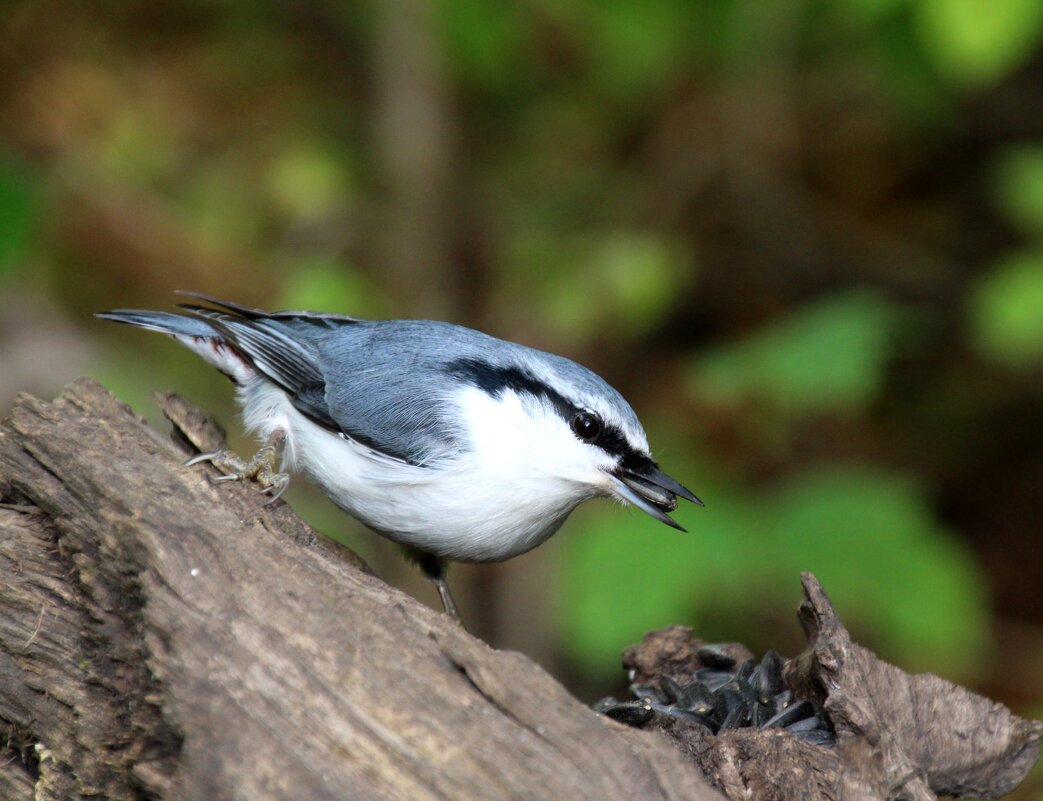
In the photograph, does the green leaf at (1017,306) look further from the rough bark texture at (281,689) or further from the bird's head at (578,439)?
the rough bark texture at (281,689)

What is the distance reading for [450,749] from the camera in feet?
6.34

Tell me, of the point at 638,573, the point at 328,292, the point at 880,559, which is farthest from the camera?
the point at 328,292

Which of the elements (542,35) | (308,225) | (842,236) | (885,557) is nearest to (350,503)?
(885,557)

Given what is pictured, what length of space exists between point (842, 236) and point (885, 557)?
2.66m

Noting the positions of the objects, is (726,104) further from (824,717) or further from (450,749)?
(450,749)

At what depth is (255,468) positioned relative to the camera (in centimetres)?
290

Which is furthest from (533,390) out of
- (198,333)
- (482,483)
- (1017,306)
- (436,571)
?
(1017,306)

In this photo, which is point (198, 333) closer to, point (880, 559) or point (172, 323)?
point (172, 323)

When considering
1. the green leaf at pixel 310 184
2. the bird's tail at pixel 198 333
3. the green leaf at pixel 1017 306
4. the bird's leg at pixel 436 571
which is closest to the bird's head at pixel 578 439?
the bird's leg at pixel 436 571

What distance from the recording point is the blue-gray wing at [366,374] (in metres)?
2.99

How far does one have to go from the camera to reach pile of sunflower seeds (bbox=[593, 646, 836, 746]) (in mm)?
2463

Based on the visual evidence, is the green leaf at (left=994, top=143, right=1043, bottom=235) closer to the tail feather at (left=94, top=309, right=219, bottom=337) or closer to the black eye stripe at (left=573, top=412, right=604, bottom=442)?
the black eye stripe at (left=573, top=412, right=604, bottom=442)

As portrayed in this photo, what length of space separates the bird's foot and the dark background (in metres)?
1.91

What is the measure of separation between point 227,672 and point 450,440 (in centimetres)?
106
